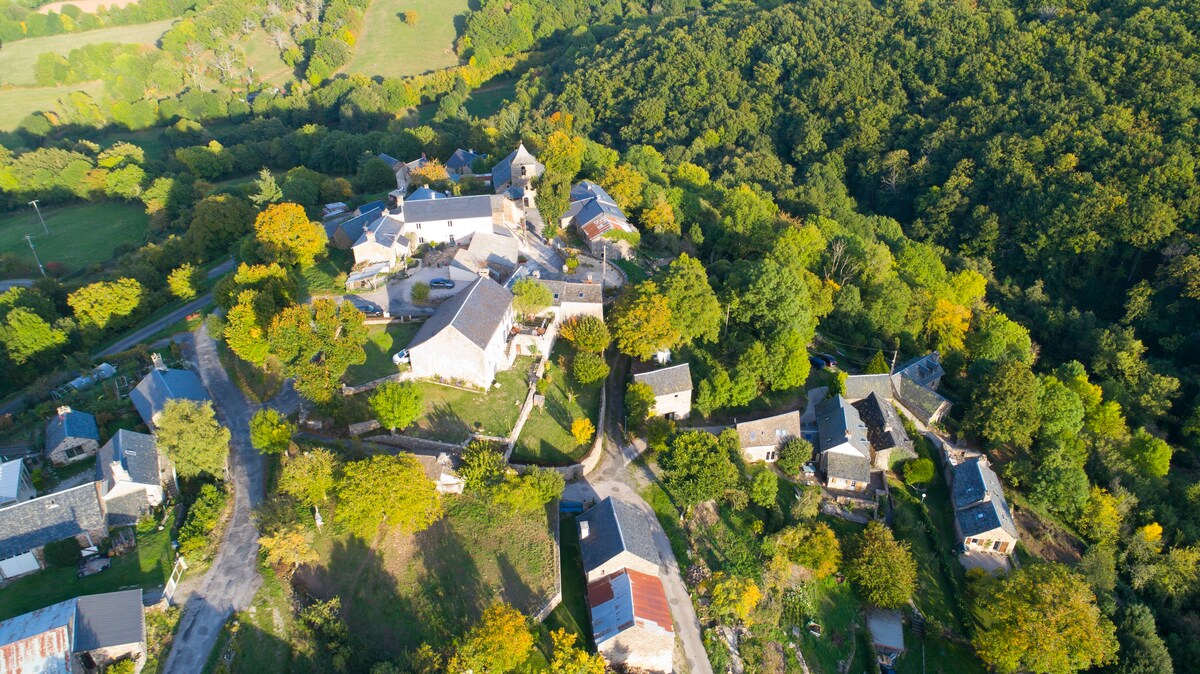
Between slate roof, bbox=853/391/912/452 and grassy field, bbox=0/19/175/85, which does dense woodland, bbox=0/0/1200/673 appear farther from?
grassy field, bbox=0/19/175/85

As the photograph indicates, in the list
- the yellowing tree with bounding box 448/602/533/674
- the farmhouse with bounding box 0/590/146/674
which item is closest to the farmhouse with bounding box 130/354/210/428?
the farmhouse with bounding box 0/590/146/674

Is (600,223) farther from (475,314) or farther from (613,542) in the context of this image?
(613,542)

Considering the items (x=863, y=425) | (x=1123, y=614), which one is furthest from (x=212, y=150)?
(x=1123, y=614)

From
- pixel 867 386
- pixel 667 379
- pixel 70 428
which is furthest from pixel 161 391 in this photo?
pixel 867 386

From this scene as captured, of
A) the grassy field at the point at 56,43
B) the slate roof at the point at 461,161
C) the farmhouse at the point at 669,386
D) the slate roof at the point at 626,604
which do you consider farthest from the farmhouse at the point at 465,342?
the grassy field at the point at 56,43

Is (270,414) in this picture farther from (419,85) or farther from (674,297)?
(419,85)

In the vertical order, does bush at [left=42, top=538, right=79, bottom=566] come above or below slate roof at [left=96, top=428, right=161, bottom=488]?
below
